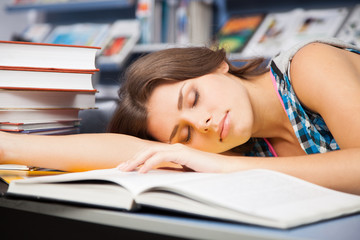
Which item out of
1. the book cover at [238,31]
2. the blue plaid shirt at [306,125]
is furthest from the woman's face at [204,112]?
the book cover at [238,31]

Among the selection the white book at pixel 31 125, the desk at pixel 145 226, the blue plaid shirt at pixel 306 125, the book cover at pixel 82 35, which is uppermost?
the book cover at pixel 82 35

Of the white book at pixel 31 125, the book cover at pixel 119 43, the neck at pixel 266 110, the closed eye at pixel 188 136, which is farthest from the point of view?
the book cover at pixel 119 43

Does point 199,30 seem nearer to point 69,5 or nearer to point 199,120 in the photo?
point 69,5

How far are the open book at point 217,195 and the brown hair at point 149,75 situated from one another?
18.8 inches

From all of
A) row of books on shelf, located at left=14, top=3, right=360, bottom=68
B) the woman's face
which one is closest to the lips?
the woman's face

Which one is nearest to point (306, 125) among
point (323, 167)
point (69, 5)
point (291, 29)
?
point (323, 167)

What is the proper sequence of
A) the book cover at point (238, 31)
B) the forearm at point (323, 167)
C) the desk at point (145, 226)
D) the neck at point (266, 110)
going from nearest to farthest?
the desk at point (145, 226) → the forearm at point (323, 167) → the neck at point (266, 110) → the book cover at point (238, 31)

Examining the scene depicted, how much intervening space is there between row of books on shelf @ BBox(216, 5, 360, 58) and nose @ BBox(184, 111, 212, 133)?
3.98 ft

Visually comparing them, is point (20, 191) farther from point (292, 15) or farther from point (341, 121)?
point (292, 15)

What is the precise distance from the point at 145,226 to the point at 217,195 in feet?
0.27

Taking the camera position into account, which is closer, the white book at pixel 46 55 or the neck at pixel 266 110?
the white book at pixel 46 55

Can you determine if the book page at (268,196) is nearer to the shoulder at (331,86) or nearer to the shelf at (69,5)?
the shoulder at (331,86)

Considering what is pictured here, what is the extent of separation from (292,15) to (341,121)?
1719mm

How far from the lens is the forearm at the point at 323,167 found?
0.62 metres
